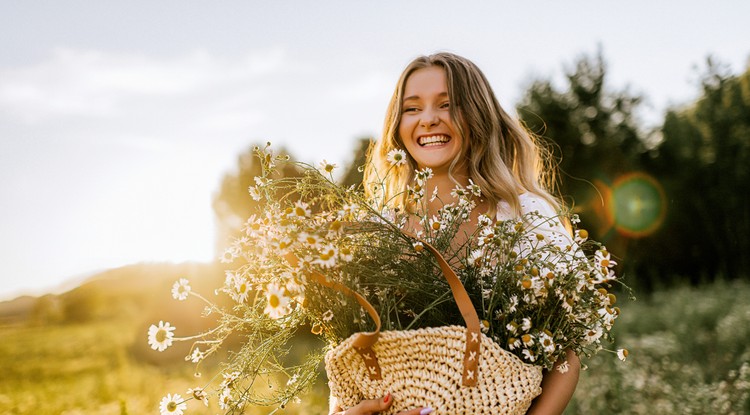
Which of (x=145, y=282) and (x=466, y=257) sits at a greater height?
(x=466, y=257)

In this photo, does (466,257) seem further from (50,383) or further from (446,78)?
(50,383)

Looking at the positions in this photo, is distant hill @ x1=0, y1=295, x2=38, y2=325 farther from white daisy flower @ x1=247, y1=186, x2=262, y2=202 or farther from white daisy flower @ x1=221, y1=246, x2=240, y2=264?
white daisy flower @ x1=247, y1=186, x2=262, y2=202

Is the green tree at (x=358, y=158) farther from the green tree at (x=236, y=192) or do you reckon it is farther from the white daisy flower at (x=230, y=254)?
the white daisy flower at (x=230, y=254)

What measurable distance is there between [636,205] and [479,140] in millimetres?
11370

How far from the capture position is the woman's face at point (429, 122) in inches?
115

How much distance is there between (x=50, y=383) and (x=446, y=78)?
3.89 meters

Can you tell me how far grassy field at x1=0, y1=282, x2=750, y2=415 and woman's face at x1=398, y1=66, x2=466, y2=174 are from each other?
2.28 metres

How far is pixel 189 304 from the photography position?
27.9ft

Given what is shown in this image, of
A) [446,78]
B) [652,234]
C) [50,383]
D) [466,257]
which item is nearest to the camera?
[466,257]

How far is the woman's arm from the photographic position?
6.92ft

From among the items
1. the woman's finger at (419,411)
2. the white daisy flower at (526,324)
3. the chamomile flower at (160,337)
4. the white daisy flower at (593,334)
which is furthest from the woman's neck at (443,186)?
the chamomile flower at (160,337)

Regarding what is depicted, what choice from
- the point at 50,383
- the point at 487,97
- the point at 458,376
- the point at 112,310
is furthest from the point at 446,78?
the point at 112,310

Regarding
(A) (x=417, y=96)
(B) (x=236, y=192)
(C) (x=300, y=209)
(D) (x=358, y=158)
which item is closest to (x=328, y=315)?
(C) (x=300, y=209)

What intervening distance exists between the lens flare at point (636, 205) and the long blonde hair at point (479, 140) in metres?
10.1
